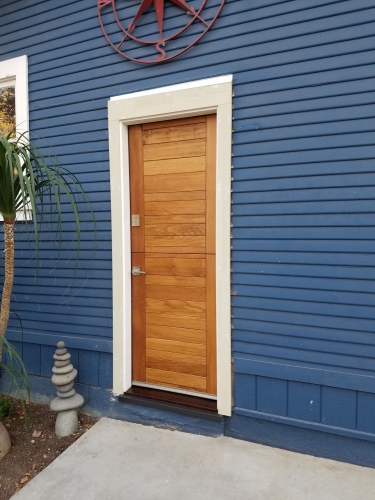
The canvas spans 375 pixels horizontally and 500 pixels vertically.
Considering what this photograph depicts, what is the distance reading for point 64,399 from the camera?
2654 millimetres

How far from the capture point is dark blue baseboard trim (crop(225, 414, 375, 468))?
2096mm

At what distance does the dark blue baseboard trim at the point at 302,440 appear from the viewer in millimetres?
2096

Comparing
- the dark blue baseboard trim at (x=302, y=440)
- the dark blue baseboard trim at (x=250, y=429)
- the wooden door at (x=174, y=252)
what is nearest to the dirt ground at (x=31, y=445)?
the dark blue baseboard trim at (x=250, y=429)

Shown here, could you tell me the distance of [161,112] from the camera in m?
2.50

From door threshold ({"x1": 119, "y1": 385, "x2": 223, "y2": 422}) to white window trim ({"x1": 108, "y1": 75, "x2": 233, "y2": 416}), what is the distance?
68 millimetres

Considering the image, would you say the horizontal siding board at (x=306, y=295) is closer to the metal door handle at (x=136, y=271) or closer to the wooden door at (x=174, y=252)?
the wooden door at (x=174, y=252)

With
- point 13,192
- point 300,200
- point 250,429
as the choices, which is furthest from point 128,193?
point 250,429

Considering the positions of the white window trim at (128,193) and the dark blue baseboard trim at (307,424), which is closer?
the dark blue baseboard trim at (307,424)

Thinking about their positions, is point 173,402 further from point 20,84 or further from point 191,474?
point 20,84

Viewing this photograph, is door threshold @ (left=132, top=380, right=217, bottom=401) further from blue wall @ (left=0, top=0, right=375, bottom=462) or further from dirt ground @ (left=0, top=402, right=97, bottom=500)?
dirt ground @ (left=0, top=402, right=97, bottom=500)

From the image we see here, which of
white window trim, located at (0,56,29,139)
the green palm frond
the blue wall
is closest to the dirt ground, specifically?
the blue wall

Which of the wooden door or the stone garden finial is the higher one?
the wooden door

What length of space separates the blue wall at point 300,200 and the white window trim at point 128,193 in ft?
0.21

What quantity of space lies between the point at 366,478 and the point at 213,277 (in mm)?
1453
